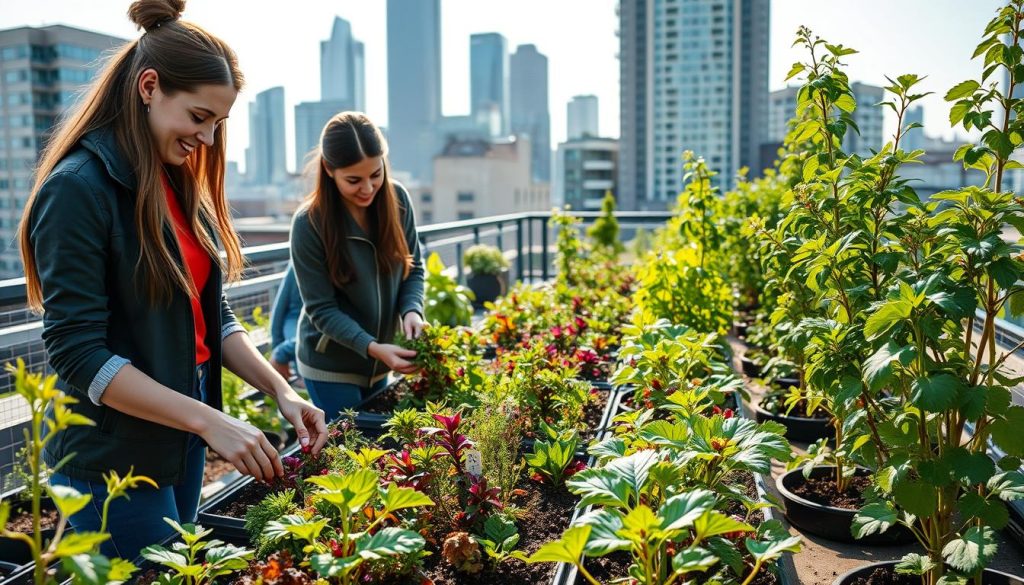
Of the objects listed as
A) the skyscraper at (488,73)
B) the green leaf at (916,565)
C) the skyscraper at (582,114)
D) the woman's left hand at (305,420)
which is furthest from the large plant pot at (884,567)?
the skyscraper at (488,73)

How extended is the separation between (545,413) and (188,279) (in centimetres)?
108

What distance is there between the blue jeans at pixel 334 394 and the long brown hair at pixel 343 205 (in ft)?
1.10

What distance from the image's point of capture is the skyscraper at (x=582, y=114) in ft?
513

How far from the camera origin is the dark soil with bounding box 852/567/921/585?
5.49 ft

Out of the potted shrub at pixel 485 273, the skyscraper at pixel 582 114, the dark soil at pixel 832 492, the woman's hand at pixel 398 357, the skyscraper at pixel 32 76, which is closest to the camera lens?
the dark soil at pixel 832 492

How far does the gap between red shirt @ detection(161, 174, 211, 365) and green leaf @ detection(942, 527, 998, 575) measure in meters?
1.46

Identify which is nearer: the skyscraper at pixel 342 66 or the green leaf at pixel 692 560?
the green leaf at pixel 692 560

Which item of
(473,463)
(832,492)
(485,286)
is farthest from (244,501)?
(485,286)

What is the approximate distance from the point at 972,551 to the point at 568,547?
Result: 736mm

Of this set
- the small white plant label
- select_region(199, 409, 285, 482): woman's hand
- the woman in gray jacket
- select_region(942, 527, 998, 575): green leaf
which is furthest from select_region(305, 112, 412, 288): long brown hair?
select_region(942, 527, 998, 575): green leaf

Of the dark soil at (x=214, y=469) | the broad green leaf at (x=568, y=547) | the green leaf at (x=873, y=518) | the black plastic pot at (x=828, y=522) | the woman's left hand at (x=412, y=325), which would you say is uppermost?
the woman's left hand at (x=412, y=325)

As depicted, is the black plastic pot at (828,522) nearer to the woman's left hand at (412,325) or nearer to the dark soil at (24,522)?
the woman's left hand at (412,325)

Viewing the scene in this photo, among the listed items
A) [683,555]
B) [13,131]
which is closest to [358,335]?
[683,555]

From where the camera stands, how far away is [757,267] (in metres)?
4.44
